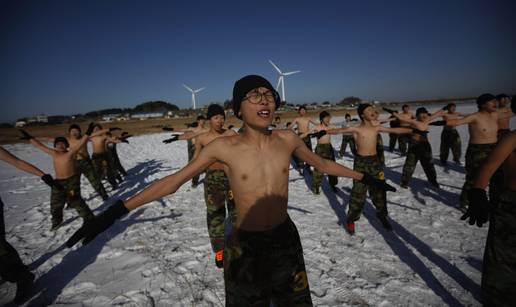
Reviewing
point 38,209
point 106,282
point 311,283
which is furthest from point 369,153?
point 38,209

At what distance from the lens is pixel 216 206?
380cm

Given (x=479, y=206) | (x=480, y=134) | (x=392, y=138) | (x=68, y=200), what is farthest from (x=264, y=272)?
(x=392, y=138)

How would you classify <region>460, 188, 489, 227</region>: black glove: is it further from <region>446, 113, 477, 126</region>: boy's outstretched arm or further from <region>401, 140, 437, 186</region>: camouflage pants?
<region>401, 140, 437, 186</region>: camouflage pants

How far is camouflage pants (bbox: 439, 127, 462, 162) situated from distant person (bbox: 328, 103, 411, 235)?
5.32 meters

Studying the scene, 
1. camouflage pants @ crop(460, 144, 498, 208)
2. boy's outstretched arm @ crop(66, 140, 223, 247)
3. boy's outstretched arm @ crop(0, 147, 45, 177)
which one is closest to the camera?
boy's outstretched arm @ crop(66, 140, 223, 247)

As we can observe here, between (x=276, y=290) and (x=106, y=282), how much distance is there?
287cm

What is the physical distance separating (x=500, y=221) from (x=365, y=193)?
7.27 feet

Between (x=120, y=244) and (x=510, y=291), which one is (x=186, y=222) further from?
(x=510, y=291)

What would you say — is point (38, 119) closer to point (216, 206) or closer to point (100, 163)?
point (100, 163)

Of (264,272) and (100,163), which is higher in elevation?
(100,163)

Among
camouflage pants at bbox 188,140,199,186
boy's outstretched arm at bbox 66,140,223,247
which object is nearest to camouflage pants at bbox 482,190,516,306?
boy's outstretched arm at bbox 66,140,223,247

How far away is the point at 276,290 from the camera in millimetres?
1838

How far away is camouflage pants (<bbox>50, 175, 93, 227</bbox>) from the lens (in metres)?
4.91

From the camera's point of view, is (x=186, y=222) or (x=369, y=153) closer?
(x=369, y=153)
